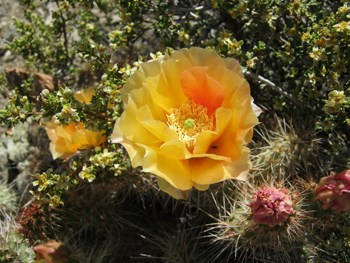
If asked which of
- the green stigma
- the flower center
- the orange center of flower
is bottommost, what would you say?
the flower center

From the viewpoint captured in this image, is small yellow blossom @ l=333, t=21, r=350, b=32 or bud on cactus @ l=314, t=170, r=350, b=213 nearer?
bud on cactus @ l=314, t=170, r=350, b=213

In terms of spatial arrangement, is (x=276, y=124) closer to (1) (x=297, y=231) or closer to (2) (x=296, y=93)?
(2) (x=296, y=93)

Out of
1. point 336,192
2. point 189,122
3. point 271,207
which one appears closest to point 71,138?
point 189,122

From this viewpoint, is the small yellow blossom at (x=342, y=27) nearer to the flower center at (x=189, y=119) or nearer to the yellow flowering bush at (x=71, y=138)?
the flower center at (x=189, y=119)

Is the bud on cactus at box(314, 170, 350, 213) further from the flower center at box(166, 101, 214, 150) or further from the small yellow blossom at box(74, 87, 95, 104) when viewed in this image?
the small yellow blossom at box(74, 87, 95, 104)

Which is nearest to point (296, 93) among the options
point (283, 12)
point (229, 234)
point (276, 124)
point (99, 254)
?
point (276, 124)

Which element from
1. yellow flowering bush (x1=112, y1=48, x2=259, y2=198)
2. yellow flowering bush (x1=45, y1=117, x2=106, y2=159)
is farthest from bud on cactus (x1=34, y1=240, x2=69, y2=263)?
yellow flowering bush (x1=112, y1=48, x2=259, y2=198)

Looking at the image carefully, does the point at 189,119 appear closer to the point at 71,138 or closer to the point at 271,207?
the point at 271,207
